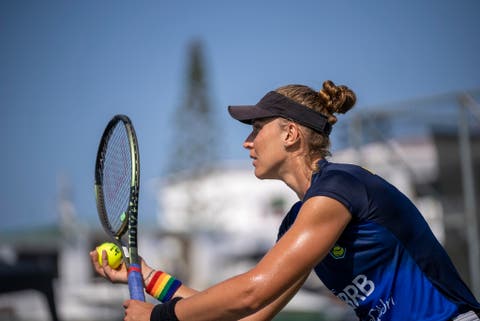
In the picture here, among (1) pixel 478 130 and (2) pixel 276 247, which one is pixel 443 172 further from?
(2) pixel 276 247

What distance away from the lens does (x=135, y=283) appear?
3.07 meters

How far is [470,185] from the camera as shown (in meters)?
8.98

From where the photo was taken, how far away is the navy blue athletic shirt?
254 cm

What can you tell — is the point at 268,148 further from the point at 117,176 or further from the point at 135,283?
the point at 117,176

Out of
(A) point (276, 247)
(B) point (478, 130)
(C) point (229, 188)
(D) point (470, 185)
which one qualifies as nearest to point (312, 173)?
(A) point (276, 247)

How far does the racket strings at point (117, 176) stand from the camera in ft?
11.8

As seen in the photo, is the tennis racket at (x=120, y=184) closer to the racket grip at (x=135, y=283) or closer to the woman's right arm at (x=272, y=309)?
the racket grip at (x=135, y=283)

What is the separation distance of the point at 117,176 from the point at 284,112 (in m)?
1.32

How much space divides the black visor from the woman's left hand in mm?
869

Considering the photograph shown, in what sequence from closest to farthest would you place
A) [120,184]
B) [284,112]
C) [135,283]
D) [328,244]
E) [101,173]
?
[328,244] < [284,112] < [135,283] < [120,184] < [101,173]

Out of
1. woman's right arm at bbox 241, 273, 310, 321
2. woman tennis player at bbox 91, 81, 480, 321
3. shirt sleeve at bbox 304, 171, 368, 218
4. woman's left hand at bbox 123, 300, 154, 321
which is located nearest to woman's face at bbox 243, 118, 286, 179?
woman tennis player at bbox 91, 81, 480, 321

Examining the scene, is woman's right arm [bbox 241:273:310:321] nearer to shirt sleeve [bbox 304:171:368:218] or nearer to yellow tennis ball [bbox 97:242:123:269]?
shirt sleeve [bbox 304:171:368:218]

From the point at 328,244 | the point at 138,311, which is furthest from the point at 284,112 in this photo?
the point at 138,311

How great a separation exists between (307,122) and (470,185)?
682 cm
